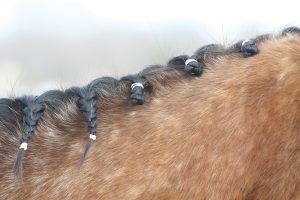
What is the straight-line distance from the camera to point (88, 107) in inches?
84.1

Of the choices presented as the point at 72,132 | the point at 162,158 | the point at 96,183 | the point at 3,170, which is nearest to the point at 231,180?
the point at 162,158

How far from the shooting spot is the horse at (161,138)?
2.04 metres

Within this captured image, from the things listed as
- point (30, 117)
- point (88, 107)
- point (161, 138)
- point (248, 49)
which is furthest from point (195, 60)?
point (30, 117)

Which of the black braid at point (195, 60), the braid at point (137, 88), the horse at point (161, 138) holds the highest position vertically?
the black braid at point (195, 60)

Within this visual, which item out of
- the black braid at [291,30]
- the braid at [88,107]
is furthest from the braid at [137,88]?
the black braid at [291,30]

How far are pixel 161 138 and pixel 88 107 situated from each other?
0.37m

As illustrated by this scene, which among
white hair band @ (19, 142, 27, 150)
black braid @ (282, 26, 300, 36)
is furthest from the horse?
black braid @ (282, 26, 300, 36)

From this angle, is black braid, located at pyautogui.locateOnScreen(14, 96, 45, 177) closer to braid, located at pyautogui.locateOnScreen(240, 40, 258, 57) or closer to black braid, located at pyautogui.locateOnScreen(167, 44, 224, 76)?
black braid, located at pyautogui.locateOnScreen(167, 44, 224, 76)

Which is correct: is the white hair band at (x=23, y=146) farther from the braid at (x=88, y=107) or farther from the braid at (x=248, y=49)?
the braid at (x=248, y=49)

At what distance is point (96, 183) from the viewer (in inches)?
79.9

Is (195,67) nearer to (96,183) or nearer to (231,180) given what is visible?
(231,180)

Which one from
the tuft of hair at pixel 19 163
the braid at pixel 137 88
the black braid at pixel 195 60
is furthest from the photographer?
the black braid at pixel 195 60

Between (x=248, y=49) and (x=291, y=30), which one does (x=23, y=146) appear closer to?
(x=248, y=49)

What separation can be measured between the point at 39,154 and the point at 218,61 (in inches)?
38.5
